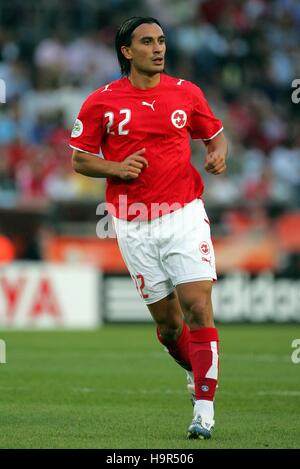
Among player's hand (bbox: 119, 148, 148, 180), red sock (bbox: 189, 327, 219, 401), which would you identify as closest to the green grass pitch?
red sock (bbox: 189, 327, 219, 401)

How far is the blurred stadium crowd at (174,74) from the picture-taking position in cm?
1836

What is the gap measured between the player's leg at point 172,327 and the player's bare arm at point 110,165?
2.74ft

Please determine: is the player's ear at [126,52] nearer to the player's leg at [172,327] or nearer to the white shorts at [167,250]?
the white shorts at [167,250]

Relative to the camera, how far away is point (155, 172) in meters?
6.97

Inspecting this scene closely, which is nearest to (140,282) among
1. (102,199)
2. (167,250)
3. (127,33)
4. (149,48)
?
(167,250)

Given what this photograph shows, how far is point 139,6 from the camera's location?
22375 millimetres

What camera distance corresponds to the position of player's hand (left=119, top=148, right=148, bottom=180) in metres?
6.84

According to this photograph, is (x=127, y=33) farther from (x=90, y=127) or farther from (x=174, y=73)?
(x=174, y=73)

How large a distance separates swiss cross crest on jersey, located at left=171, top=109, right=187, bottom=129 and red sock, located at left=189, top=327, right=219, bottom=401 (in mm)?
1216

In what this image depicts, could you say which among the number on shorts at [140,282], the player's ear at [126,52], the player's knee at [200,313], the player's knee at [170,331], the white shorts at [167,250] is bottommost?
the player's knee at [170,331]

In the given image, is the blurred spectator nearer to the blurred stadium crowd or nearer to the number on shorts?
the blurred stadium crowd

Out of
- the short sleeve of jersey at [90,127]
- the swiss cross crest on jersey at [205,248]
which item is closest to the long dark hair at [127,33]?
the short sleeve of jersey at [90,127]

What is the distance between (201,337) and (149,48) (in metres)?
1.74
